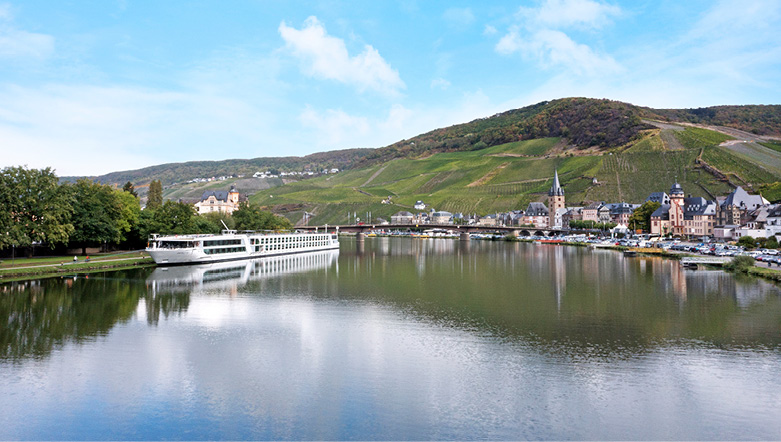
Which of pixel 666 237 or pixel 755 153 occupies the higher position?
pixel 755 153

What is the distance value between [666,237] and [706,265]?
4578 centimetres

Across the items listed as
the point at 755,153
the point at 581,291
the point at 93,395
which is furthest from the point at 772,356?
the point at 755,153

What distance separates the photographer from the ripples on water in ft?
53.1

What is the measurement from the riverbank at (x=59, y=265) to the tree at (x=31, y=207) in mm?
2222

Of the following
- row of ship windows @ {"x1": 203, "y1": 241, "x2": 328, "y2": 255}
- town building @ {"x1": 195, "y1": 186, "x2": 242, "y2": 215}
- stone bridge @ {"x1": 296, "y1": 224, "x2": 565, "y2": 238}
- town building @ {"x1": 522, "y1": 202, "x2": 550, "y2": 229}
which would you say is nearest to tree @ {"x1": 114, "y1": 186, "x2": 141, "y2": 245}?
row of ship windows @ {"x1": 203, "y1": 241, "x2": 328, "y2": 255}

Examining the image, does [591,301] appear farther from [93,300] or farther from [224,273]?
[224,273]

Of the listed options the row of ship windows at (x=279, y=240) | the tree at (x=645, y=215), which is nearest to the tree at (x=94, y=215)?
the row of ship windows at (x=279, y=240)

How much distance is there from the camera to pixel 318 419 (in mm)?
16484

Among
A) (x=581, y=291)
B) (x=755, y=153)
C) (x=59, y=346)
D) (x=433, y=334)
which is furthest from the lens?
(x=755, y=153)

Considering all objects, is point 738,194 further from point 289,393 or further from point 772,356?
point 289,393

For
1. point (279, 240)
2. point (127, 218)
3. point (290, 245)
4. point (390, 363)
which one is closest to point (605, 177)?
point (290, 245)

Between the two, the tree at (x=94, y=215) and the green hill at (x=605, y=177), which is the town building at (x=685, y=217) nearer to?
the green hill at (x=605, y=177)

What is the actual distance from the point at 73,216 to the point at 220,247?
15338mm

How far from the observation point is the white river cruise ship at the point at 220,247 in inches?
2314
